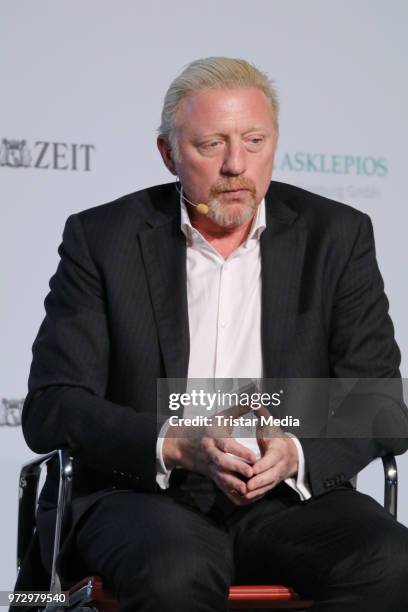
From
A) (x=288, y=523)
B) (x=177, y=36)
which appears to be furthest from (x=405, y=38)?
(x=288, y=523)

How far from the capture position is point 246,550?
2.46 meters

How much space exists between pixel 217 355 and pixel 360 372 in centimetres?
33

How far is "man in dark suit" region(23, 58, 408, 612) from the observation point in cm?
234

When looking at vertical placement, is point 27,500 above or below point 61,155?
below

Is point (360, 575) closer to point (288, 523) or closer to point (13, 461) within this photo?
point (288, 523)

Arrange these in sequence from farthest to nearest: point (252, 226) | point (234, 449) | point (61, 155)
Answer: point (61, 155), point (252, 226), point (234, 449)

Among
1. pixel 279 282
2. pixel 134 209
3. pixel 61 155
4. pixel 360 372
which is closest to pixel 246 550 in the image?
pixel 360 372

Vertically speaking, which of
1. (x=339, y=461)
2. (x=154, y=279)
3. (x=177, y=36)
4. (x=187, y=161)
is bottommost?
(x=339, y=461)

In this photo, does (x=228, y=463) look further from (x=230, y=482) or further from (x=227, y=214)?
(x=227, y=214)

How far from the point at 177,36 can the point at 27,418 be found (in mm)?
1806

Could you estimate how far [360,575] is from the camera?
2.28 meters

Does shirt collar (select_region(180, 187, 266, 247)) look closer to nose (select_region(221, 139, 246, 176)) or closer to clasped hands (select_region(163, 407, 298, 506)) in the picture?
nose (select_region(221, 139, 246, 176))

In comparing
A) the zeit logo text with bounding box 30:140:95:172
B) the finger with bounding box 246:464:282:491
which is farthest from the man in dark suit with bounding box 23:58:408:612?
the zeit logo text with bounding box 30:140:95:172

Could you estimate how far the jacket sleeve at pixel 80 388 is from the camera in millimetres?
2492
